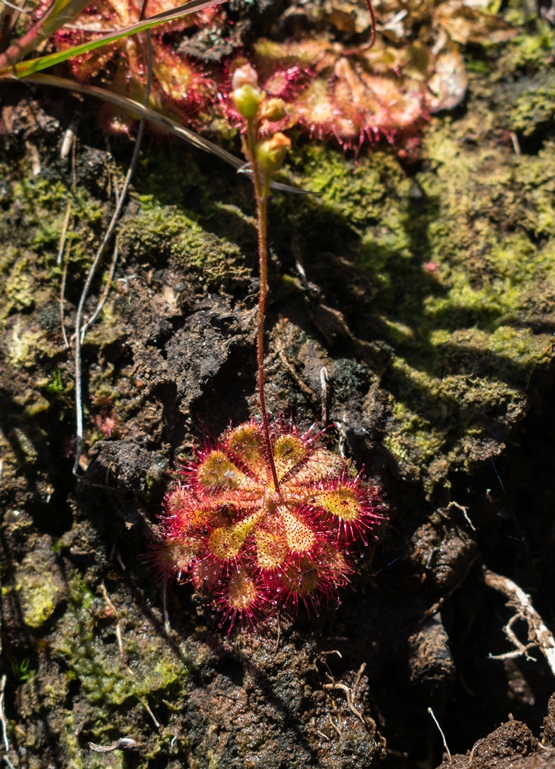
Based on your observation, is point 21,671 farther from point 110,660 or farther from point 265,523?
→ point 265,523

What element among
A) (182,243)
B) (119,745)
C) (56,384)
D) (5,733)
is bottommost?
(119,745)

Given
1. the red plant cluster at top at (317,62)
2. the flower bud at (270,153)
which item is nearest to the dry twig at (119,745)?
the flower bud at (270,153)

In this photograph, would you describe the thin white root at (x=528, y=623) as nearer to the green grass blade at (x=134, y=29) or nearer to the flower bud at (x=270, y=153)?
the flower bud at (x=270, y=153)

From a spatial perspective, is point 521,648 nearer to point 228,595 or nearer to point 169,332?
point 228,595

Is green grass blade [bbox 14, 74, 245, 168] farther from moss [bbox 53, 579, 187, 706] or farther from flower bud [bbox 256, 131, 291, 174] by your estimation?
moss [bbox 53, 579, 187, 706]

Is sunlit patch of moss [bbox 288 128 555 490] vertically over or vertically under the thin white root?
over

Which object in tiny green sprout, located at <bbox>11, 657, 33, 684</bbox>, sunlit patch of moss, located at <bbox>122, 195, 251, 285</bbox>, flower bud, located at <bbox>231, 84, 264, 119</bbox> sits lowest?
tiny green sprout, located at <bbox>11, 657, 33, 684</bbox>

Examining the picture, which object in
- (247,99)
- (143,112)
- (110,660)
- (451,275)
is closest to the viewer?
(247,99)

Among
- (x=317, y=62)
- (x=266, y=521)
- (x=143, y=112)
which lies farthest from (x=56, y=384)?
(x=317, y=62)

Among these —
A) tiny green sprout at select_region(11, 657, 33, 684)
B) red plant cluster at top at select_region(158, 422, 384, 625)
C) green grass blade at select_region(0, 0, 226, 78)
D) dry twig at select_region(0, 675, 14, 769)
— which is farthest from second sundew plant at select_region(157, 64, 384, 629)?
dry twig at select_region(0, 675, 14, 769)
